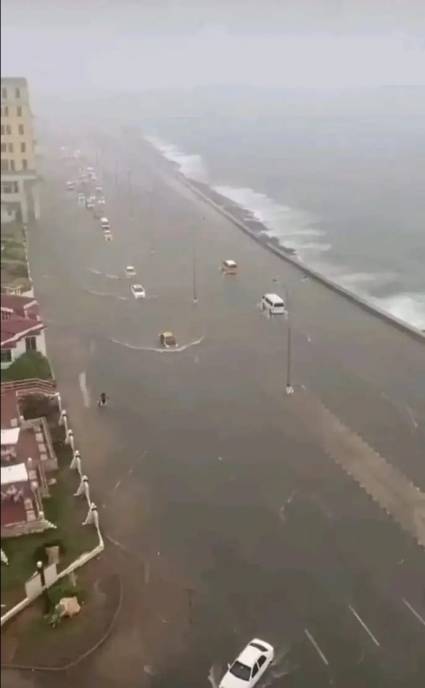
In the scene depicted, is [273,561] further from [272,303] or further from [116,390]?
[272,303]

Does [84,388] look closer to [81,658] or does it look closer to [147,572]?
[147,572]

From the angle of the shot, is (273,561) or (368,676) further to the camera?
(273,561)

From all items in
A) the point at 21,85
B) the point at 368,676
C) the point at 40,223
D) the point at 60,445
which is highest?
the point at 21,85

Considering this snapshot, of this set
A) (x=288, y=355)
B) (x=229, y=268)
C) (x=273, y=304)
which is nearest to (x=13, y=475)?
(x=288, y=355)

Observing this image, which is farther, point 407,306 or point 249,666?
point 407,306

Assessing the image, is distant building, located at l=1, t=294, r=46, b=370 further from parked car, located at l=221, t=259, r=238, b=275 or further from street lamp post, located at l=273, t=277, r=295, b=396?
parked car, located at l=221, t=259, r=238, b=275

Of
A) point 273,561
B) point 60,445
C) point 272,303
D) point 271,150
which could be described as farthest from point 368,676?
point 271,150

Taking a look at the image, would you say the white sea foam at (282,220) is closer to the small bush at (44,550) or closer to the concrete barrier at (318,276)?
the concrete barrier at (318,276)
